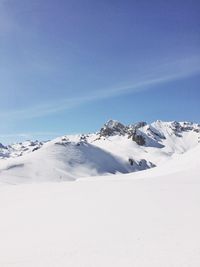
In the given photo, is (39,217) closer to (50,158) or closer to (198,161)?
(198,161)

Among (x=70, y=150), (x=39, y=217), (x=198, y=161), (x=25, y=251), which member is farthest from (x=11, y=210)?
(x=70, y=150)

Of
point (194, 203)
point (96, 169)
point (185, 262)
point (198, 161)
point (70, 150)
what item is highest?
point (70, 150)

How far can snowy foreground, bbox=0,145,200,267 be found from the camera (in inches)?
437

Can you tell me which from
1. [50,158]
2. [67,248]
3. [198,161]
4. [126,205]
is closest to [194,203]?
[126,205]

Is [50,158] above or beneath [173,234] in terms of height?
above

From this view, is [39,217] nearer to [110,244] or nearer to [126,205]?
[126,205]

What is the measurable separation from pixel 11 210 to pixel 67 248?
943 centimetres

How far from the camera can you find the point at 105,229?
14.8 metres

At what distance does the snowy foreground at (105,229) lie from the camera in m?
11.1

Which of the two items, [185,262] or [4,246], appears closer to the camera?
[185,262]

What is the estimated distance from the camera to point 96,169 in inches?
7032

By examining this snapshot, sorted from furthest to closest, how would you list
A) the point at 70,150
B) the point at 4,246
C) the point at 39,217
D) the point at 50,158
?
1. the point at 70,150
2. the point at 50,158
3. the point at 39,217
4. the point at 4,246

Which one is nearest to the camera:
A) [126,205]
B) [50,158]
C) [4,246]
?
[4,246]

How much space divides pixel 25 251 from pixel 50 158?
159 m
